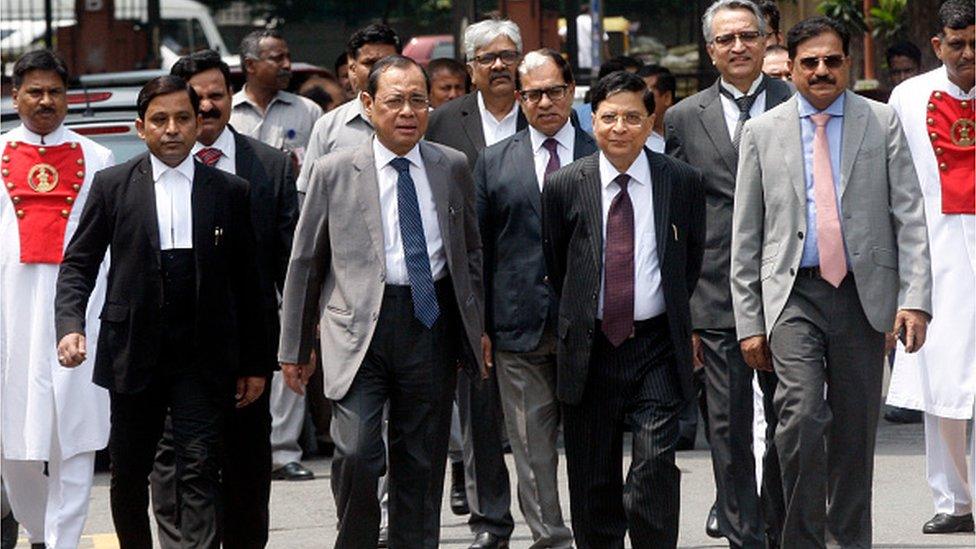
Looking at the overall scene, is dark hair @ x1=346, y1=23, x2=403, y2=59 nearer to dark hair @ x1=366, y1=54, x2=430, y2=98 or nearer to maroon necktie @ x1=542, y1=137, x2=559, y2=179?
maroon necktie @ x1=542, y1=137, x2=559, y2=179

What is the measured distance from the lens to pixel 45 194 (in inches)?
353

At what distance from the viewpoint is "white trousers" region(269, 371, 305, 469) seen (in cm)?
1128

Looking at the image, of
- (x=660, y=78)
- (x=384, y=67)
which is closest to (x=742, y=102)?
(x=384, y=67)

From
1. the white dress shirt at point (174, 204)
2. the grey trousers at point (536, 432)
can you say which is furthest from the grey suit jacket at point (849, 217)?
the white dress shirt at point (174, 204)

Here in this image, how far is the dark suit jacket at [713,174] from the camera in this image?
884 centimetres

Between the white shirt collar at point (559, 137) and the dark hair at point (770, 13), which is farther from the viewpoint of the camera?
the dark hair at point (770, 13)

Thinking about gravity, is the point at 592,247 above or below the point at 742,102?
below

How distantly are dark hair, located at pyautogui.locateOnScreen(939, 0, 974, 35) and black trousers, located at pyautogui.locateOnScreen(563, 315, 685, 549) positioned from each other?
2.06 metres

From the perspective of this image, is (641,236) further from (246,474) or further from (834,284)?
(246,474)

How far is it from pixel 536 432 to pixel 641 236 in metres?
1.28

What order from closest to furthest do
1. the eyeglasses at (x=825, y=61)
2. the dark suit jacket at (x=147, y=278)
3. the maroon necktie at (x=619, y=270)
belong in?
the maroon necktie at (x=619, y=270) < the dark suit jacket at (x=147, y=278) < the eyeglasses at (x=825, y=61)

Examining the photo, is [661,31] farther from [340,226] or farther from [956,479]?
[340,226]

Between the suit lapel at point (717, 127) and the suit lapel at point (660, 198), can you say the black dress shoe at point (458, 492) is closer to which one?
the suit lapel at point (717, 127)

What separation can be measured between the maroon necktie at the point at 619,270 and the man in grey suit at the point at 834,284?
1.83ft
